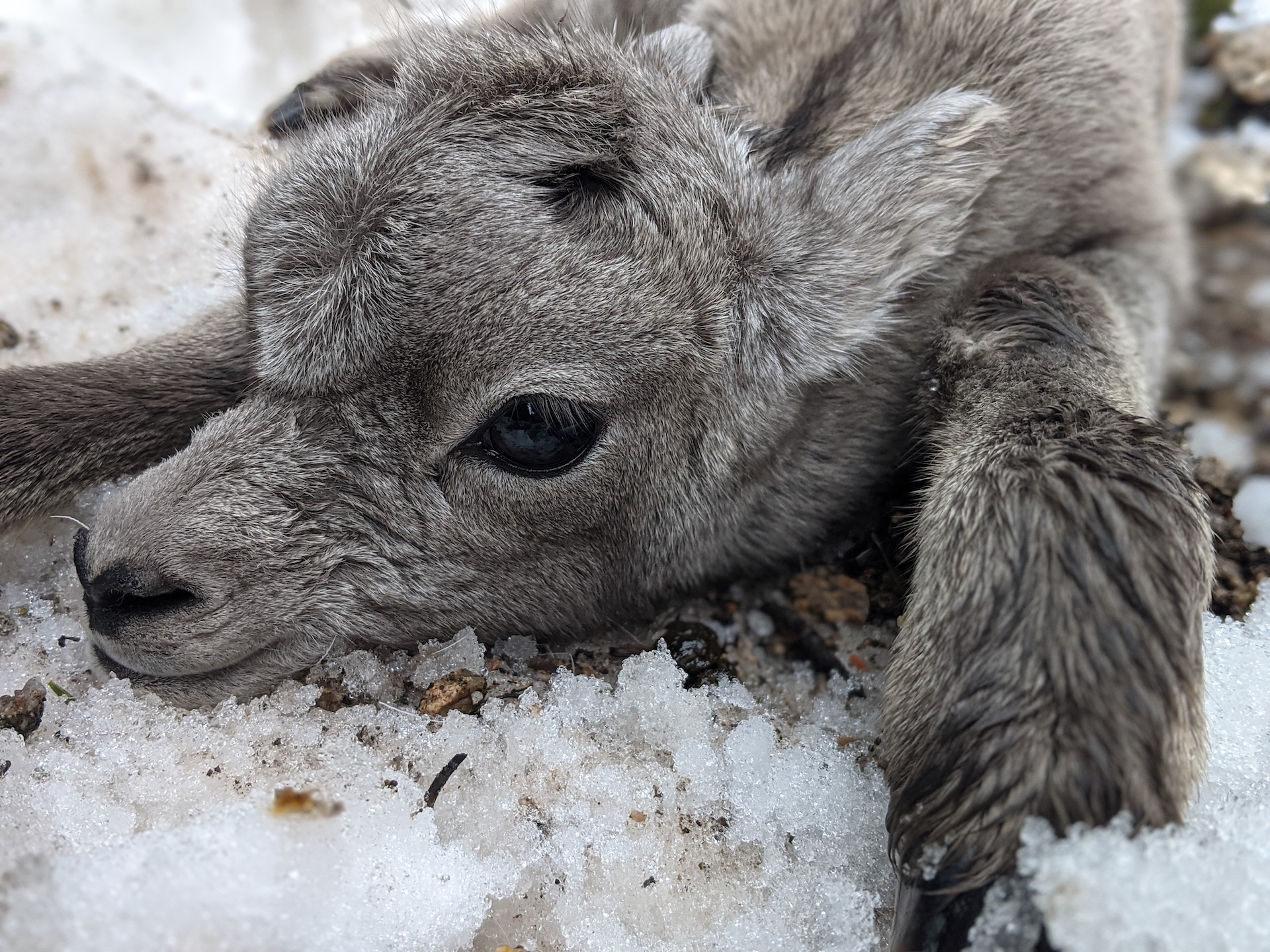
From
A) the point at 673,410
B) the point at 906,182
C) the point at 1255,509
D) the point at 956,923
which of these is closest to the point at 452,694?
the point at 673,410

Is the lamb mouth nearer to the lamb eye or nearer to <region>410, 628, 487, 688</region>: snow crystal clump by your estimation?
<region>410, 628, 487, 688</region>: snow crystal clump

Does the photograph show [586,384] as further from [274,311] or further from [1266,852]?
[1266,852]

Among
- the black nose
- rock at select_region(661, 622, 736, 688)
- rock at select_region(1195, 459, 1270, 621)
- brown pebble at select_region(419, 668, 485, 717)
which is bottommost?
rock at select_region(1195, 459, 1270, 621)

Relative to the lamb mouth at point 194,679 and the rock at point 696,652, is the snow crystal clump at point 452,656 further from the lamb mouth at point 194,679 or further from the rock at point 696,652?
the rock at point 696,652

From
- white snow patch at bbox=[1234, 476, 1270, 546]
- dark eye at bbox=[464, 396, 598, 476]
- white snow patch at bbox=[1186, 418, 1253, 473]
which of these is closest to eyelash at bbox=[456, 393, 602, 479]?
dark eye at bbox=[464, 396, 598, 476]

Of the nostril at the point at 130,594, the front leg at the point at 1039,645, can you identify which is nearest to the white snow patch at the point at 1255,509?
the front leg at the point at 1039,645
